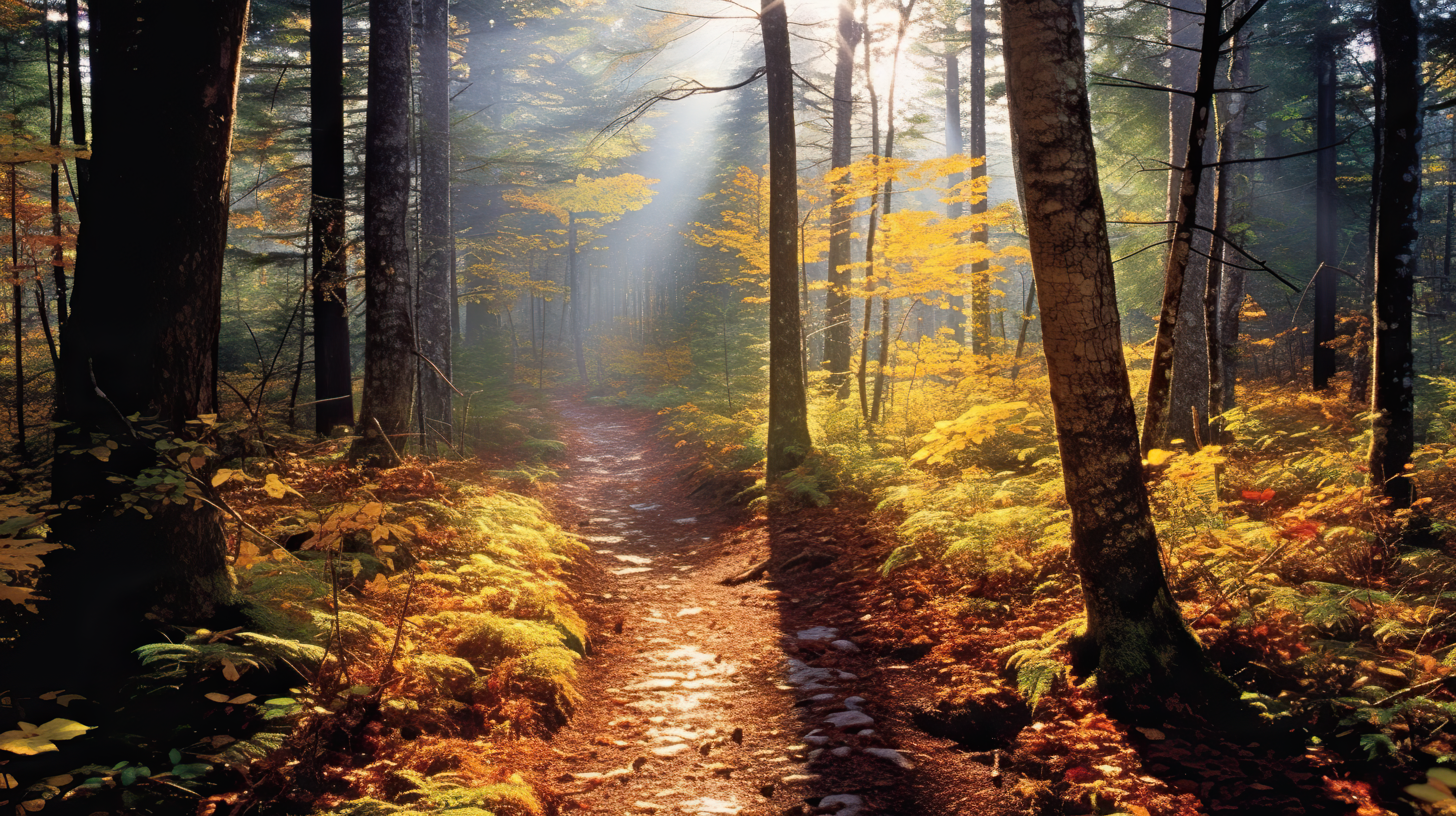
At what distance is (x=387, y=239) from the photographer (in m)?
8.29

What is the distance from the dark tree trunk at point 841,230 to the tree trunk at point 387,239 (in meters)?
9.05

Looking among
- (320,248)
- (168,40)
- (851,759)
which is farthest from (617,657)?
(320,248)

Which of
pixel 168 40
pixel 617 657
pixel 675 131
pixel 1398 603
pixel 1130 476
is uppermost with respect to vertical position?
pixel 675 131

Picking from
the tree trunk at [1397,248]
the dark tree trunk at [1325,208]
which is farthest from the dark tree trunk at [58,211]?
the dark tree trunk at [1325,208]

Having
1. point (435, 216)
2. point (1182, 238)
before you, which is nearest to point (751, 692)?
point (1182, 238)

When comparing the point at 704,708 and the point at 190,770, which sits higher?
the point at 190,770

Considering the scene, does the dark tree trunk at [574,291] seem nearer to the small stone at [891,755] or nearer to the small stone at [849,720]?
the small stone at [849,720]

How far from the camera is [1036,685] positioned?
396 centimetres

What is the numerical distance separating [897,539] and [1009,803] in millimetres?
4039

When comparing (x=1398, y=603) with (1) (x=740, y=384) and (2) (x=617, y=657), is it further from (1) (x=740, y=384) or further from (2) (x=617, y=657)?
(1) (x=740, y=384)

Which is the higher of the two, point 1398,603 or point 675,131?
point 675,131

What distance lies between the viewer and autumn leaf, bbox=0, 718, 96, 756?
1858 mm

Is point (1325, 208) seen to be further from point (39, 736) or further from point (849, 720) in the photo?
point (39, 736)

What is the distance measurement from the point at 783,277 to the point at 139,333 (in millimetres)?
7793
